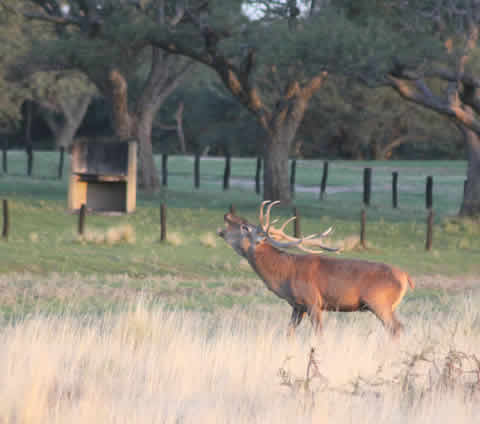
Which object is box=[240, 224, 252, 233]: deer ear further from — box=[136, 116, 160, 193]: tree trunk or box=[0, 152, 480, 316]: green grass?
box=[136, 116, 160, 193]: tree trunk

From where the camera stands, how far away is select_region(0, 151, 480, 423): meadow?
248 inches

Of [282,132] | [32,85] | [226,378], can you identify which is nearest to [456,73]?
[282,132]

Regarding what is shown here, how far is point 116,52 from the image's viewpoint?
28.8 m

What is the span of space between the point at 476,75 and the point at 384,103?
38.8 m

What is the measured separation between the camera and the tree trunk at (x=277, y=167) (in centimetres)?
2945

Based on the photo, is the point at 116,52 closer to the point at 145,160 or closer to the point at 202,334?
the point at 145,160

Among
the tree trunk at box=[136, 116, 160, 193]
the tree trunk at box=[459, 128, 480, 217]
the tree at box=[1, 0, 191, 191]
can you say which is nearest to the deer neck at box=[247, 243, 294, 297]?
the tree trunk at box=[459, 128, 480, 217]

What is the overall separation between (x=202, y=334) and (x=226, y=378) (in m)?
1.96

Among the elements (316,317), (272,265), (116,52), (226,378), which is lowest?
(226,378)

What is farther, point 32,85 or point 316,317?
point 32,85

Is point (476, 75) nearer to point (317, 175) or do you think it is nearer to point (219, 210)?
point (219, 210)

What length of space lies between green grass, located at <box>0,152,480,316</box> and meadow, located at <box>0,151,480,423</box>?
7 centimetres

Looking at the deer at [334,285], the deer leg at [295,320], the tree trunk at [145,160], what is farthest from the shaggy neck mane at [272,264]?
the tree trunk at [145,160]

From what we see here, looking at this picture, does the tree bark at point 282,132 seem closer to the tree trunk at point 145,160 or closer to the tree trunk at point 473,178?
the tree trunk at point 473,178
